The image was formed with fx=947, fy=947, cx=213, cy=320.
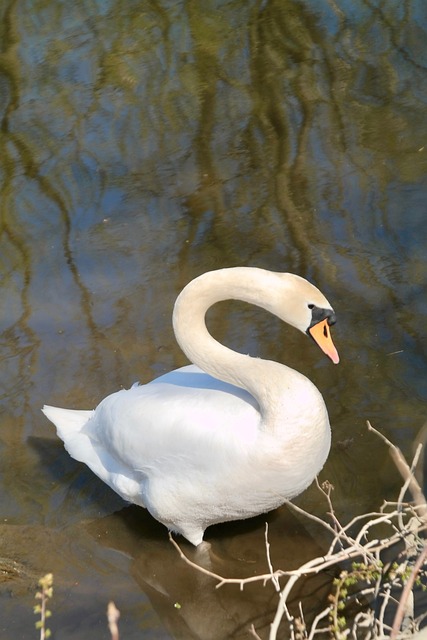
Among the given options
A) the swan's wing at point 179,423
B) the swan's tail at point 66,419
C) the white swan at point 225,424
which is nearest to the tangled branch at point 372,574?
the white swan at point 225,424

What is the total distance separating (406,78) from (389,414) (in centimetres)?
443

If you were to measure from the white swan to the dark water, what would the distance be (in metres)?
0.44

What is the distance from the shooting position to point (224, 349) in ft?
13.9

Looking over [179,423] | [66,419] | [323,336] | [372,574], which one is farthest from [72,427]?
[372,574]

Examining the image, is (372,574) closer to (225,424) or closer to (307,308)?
(225,424)

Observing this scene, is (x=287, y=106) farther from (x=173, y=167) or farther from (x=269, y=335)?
(x=269, y=335)

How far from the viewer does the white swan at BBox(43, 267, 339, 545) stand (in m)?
3.92

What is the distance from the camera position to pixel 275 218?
6910 millimetres

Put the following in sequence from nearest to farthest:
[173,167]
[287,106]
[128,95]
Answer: [173,167] → [287,106] → [128,95]

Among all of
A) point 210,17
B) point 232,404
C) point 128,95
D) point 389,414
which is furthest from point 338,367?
point 210,17

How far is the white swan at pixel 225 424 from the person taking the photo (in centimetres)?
392

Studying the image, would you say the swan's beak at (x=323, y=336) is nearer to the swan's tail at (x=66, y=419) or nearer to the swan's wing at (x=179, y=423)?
the swan's wing at (x=179, y=423)

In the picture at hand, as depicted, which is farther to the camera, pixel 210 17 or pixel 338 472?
pixel 210 17

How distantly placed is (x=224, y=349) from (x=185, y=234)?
2.80 meters
